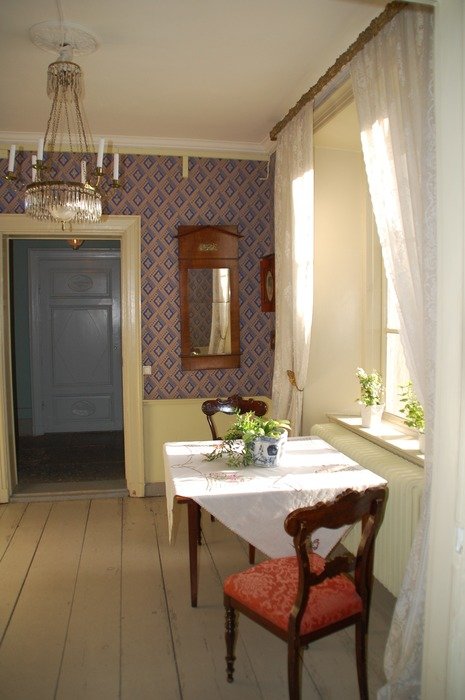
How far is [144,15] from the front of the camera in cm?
285

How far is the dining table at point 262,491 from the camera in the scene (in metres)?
2.56

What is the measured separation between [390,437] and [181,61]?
8.04 ft

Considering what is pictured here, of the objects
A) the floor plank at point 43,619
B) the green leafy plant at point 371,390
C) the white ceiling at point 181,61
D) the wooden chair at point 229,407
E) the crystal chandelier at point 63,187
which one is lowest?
the floor plank at point 43,619

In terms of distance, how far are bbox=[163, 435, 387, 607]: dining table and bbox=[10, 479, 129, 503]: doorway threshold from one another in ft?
6.75

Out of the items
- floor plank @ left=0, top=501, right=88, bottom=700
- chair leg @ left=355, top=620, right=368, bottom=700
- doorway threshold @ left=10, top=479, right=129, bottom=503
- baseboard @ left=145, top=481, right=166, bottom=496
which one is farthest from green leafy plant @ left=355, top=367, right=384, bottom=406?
doorway threshold @ left=10, top=479, right=129, bottom=503

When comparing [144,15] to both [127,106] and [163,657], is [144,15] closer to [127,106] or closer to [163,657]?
[127,106]

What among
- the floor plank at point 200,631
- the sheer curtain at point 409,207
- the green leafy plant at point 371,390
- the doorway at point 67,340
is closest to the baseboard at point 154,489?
the floor plank at point 200,631

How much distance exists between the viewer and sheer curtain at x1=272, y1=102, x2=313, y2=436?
3.82 meters

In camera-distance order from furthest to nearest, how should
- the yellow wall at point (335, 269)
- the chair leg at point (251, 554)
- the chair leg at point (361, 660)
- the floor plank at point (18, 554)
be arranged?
the yellow wall at point (335, 269) < the chair leg at point (251, 554) < the floor plank at point (18, 554) < the chair leg at point (361, 660)

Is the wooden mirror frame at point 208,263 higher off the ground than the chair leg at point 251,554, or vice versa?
the wooden mirror frame at point 208,263

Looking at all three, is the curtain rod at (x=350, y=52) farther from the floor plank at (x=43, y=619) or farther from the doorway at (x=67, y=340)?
the doorway at (x=67, y=340)

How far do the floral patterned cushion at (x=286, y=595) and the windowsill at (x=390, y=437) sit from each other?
815 millimetres

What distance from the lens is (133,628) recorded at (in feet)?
9.42

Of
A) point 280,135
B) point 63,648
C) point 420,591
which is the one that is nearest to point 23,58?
point 280,135
